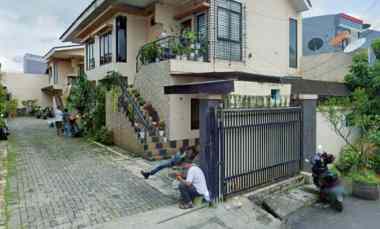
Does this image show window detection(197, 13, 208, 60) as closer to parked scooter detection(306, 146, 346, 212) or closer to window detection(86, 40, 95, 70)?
parked scooter detection(306, 146, 346, 212)

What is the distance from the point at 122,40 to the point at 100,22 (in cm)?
260

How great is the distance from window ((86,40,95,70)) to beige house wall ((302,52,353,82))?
13.4 meters

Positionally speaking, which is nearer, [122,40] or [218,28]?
[218,28]

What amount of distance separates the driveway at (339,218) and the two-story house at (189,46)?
3.30 meters

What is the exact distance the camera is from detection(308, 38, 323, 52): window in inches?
774

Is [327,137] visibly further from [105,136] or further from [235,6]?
[105,136]

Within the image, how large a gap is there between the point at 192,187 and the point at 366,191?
15.9ft

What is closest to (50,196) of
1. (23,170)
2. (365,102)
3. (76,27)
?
(23,170)

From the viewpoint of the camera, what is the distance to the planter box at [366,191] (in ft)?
22.0

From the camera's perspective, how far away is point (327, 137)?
8.98 m

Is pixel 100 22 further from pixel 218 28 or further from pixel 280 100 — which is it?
pixel 280 100

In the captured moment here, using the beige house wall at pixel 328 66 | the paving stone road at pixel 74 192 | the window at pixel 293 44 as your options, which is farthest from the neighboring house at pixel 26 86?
the beige house wall at pixel 328 66

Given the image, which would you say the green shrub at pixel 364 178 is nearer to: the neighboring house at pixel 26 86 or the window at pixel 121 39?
the window at pixel 121 39

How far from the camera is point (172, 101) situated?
9.98 metres
